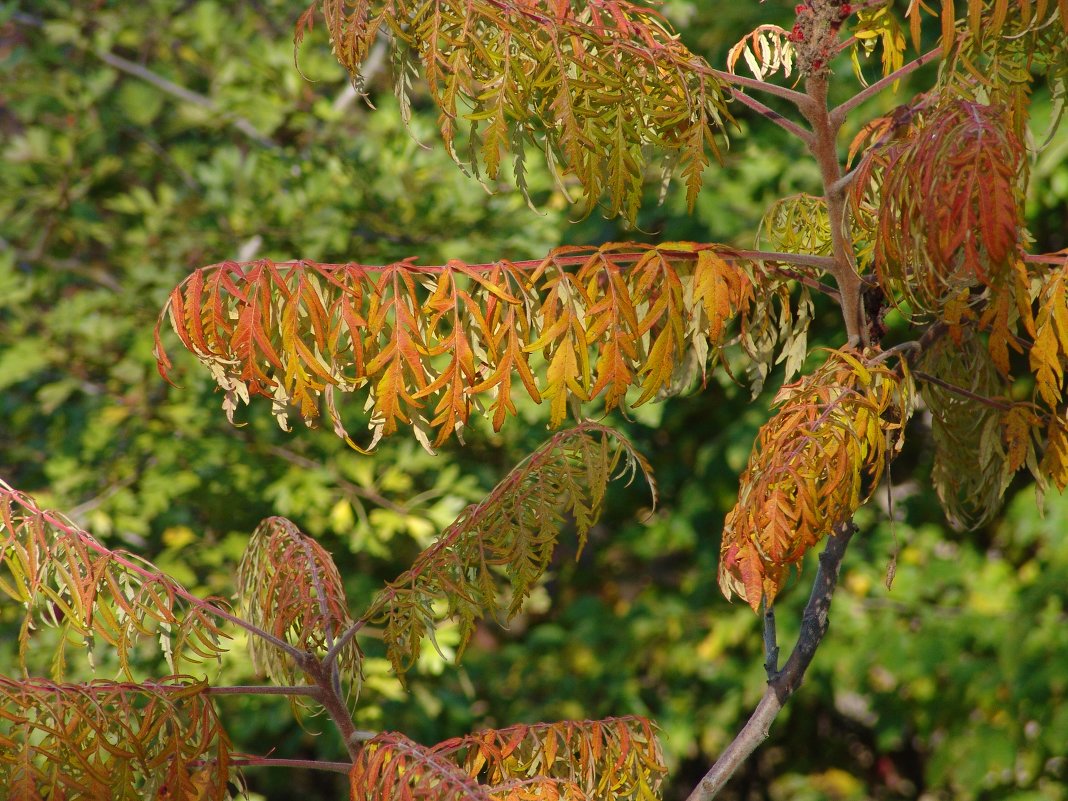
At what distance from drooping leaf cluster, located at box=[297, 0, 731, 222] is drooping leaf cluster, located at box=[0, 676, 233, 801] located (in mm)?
599

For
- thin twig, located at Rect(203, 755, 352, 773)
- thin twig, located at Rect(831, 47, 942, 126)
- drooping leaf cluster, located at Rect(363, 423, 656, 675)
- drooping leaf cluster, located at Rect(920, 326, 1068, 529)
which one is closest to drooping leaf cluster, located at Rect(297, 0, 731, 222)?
thin twig, located at Rect(831, 47, 942, 126)

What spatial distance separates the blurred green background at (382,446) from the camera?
9.25ft

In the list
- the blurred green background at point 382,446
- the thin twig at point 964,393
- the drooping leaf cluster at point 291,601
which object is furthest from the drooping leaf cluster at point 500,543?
the blurred green background at point 382,446

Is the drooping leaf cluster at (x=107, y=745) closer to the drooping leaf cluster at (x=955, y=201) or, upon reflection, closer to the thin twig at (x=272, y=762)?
the thin twig at (x=272, y=762)

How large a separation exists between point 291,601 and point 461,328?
15.0 inches

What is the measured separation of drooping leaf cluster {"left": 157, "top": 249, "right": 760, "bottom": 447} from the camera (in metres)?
1.09

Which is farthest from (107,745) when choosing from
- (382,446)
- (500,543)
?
(382,446)

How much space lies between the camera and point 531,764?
123cm

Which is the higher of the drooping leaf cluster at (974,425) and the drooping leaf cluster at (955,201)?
the drooping leaf cluster at (955,201)

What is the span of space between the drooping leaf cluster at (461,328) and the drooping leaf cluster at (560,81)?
8cm

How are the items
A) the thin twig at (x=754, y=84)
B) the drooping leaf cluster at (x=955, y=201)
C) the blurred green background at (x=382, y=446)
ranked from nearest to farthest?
the drooping leaf cluster at (x=955, y=201) < the thin twig at (x=754, y=84) < the blurred green background at (x=382, y=446)

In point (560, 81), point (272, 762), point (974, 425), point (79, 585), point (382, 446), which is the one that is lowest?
point (382, 446)

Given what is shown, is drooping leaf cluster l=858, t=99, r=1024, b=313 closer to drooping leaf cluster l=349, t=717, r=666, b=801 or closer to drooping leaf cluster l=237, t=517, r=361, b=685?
drooping leaf cluster l=349, t=717, r=666, b=801

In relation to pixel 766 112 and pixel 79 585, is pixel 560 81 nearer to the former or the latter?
pixel 766 112
